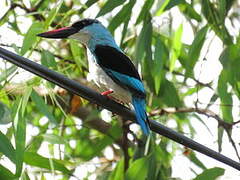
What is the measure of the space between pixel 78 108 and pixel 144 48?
2.58 feet

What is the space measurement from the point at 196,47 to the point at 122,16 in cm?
42

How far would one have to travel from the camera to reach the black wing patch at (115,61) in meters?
3.14

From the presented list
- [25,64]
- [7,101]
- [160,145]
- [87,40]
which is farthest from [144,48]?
[25,64]

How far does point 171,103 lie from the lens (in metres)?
3.84

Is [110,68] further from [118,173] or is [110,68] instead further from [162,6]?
[118,173]

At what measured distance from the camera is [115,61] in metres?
3.22

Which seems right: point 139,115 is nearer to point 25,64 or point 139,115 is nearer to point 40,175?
point 40,175

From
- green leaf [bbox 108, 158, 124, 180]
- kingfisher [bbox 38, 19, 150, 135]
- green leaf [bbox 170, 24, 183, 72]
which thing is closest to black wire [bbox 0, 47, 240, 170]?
kingfisher [bbox 38, 19, 150, 135]

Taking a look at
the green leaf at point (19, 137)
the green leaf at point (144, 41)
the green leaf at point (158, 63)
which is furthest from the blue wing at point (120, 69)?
the green leaf at point (19, 137)

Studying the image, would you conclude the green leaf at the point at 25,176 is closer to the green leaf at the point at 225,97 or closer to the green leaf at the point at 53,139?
the green leaf at the point at 53,139

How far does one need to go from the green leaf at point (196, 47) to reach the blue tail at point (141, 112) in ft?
1.84

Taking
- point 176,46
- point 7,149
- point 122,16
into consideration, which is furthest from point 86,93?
point 176,46

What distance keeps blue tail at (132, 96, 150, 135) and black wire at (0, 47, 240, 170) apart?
22 cm

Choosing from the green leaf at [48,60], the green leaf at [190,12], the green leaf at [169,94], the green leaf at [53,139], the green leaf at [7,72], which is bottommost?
the green leaf at [169,94]
